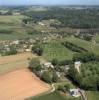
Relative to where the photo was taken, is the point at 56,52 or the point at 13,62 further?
the point at 56,52

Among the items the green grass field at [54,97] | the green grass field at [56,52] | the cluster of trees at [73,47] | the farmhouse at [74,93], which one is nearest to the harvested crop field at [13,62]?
the green grass field at [56,52]

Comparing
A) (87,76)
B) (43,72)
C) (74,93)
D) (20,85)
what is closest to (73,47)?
(43,72)

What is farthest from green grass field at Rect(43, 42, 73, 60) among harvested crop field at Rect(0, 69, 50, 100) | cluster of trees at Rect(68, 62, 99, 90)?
harvested crop field at Rect(0, 69, 50, 100)

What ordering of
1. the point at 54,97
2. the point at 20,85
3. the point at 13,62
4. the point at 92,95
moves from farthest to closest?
the point at 13,62
the point at 20,85
the point at 92,95
the point at 54,97

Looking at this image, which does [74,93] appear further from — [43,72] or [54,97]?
[43,72]

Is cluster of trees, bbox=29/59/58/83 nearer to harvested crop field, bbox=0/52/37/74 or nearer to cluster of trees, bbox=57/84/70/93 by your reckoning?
cluster of trees, bbox=57/84/70/93

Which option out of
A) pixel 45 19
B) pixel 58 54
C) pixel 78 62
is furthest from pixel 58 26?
pixel 78 62


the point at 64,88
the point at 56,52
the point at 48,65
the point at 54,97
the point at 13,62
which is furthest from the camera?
the point at 56,52

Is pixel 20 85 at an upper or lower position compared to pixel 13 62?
upper

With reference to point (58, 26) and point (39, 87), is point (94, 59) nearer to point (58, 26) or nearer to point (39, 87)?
point (39, 87)
